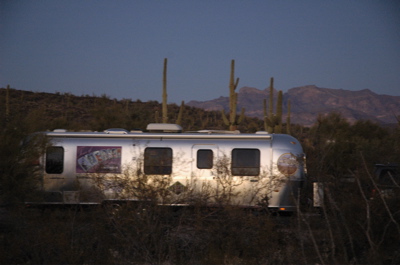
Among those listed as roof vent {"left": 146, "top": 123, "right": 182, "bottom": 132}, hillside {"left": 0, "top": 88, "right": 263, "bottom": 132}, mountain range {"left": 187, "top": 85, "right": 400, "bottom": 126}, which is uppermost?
mountain range {"left": 187, "top": 85, "right": 400, "bottom": 126}

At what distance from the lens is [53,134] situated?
38.1 ft

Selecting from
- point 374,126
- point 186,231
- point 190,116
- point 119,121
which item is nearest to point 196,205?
point 186,231

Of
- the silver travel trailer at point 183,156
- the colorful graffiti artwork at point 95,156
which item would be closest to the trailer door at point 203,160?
the silver travel trailer at point 183,156

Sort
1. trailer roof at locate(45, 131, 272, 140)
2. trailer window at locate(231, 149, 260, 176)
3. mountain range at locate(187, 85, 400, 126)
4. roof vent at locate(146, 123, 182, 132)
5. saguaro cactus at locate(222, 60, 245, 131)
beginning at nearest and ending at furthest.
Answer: trailer window at locate(231, 149, 260, 176) < trailer roof at locate(45, 131, 272, 140) < roof vent at locate(146, 123, 182, 132) < saguaro cactus at locate(222, 60, 245, 131) < mountain range at locate(187, 85, 400, 126)

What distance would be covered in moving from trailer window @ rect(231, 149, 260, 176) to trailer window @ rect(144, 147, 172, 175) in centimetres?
167

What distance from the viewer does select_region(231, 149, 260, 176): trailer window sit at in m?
11.1

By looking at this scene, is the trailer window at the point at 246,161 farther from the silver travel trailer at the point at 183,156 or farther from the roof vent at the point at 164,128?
the roof vent at the point at 164,128

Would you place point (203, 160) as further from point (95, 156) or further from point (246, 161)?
point (95, 156)

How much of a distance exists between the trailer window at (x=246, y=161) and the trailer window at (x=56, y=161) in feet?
14.3

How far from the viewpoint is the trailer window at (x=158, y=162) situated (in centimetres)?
803

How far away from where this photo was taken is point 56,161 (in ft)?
37.6

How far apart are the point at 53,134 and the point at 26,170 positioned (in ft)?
13.8

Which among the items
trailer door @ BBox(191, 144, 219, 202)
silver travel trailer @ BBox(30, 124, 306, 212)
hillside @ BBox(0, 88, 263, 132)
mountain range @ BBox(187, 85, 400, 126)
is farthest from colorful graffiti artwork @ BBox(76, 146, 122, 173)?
mountain range @ BBox(187, 85, 400, 126)

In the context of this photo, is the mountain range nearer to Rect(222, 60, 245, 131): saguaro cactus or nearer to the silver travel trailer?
Rect(222, 60, 245, 131): saguaro cactus
